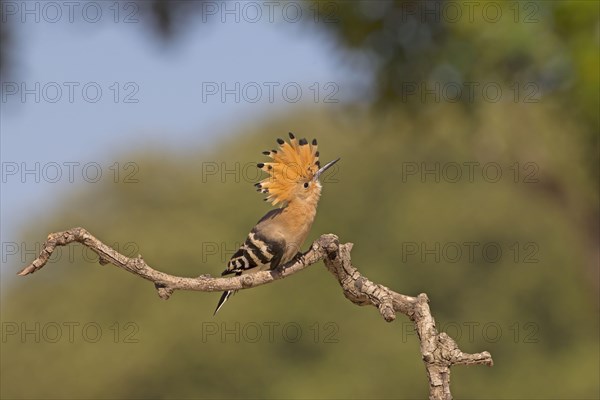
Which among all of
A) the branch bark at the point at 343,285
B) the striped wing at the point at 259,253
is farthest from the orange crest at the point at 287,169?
the branch bark at the point at 343,285

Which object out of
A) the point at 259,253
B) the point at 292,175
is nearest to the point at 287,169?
the point at 292,175

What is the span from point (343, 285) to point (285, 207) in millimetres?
617

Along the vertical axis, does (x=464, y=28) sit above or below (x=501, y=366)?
above

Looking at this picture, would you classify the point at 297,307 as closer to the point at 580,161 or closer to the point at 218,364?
the point at 218,364

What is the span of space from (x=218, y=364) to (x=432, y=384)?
68.2ft

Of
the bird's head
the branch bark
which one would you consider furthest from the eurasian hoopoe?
the branch bark

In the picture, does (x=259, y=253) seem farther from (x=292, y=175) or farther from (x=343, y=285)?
(x=343, y=285)

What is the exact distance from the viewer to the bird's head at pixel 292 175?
18.4ft

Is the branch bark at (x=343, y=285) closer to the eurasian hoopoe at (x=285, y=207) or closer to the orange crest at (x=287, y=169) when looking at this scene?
the eurasian hoopoe at (x=285, y=207)

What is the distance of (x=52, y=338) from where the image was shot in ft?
85.9

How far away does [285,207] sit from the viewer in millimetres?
5637

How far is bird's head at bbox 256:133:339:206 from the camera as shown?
562 cm

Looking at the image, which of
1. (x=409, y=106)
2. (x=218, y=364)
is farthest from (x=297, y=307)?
(x=409, y=106)

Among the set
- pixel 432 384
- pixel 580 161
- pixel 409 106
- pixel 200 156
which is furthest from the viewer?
pixel 200 156
